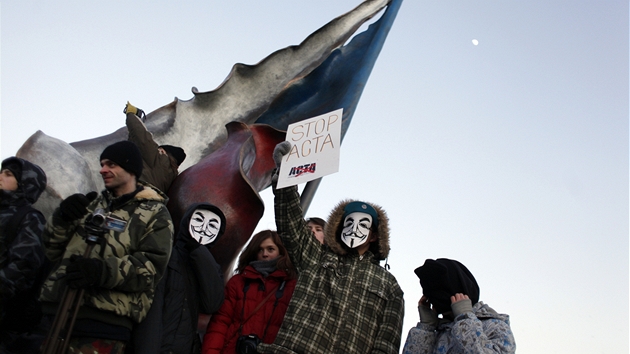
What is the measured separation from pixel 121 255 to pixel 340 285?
1241mm

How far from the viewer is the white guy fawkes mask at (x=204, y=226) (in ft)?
13.1

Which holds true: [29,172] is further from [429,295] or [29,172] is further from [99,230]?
[429,295]

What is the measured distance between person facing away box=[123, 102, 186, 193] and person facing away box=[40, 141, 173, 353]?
1.38m

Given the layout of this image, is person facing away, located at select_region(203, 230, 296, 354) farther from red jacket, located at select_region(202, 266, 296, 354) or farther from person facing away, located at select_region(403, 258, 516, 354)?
person facing away, located at select_region(403, 258, 516, 354)

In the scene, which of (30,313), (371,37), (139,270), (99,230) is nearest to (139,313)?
(139,270)

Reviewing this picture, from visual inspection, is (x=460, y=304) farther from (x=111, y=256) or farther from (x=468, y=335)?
(x=111, y=256)

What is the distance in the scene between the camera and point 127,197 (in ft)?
11.0

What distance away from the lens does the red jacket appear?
3777mm

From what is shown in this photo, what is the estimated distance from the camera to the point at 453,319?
3496 mm

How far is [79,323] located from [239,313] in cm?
106

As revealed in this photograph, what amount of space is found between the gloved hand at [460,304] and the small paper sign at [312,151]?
1.05 metres

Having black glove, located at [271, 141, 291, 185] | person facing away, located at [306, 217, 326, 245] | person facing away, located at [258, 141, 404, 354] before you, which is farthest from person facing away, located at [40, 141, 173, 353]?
person facing away, located at [306, 217, 326, 245]

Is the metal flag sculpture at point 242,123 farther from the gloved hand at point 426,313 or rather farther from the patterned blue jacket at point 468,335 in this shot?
the patterned blue jacket at point 468,335

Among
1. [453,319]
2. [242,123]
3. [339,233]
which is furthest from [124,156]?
[242,123]
